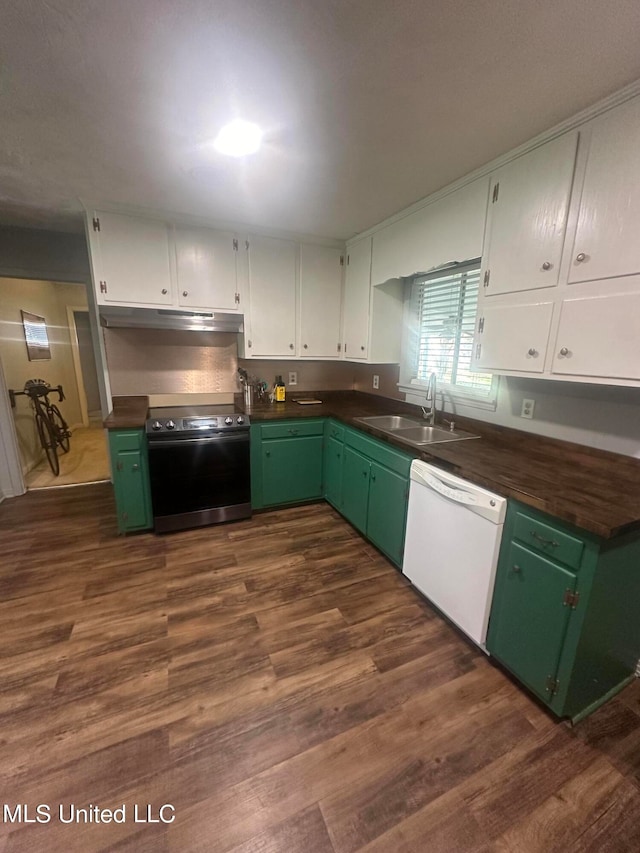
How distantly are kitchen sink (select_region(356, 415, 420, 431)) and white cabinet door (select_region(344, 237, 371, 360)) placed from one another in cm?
60

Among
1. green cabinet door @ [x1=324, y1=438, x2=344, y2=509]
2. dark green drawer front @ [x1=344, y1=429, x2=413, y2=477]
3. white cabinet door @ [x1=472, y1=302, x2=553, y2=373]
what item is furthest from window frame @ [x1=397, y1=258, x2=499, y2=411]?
green cabinet door @ [x1=324, y1=438, x2=344, y2=509]

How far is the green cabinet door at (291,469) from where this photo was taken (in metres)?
2.95

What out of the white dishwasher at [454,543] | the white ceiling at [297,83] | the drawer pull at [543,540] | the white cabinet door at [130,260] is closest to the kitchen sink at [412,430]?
the white dishwasher at [454,543]

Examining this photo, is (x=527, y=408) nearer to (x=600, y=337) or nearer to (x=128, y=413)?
(x=600, y=337)

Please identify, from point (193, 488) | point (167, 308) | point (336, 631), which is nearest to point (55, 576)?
point (193, 488)

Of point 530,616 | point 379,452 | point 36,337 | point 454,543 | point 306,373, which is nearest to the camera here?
point 530,616

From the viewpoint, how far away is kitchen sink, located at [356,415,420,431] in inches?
106

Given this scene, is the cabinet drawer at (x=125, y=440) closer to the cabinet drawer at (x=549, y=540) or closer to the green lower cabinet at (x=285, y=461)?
the green lower cabinet at (x=285, y=461)

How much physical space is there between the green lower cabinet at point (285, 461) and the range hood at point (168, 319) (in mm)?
945

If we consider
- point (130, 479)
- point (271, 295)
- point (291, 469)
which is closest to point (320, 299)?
point (271, 295)

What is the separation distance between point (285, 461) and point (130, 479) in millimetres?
1183

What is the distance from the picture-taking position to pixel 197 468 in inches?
105

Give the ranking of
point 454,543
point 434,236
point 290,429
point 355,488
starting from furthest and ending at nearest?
point 290,429 → point 355,488 → point 434,236 → point 454,543

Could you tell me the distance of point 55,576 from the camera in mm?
2217
